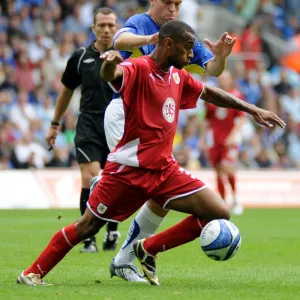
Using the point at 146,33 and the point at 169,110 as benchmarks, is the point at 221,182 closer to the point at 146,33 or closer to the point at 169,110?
the point at 146,33

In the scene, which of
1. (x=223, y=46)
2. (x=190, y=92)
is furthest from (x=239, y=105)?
(x=223, y=46)

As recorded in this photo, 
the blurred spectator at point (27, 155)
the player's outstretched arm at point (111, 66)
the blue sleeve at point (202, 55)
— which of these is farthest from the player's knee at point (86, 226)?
the blurred spectator at point (27, 155)

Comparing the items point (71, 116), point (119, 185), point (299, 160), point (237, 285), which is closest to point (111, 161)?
point (119, 185)

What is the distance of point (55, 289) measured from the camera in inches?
304

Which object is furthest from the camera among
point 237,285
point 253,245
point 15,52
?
point 15,52

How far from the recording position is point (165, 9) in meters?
9.05

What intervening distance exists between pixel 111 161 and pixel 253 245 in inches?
178

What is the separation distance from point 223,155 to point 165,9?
31.7 ft

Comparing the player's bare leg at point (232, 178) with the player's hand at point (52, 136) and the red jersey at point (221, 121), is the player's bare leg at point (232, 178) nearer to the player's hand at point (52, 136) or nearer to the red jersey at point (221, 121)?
the red jersey at point (221, 121)

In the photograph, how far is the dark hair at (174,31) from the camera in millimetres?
7643

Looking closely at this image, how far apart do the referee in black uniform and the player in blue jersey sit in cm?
164

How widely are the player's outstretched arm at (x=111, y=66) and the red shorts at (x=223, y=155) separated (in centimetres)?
1109

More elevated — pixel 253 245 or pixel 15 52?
pixel 253 245

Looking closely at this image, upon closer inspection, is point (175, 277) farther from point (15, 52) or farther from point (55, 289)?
point (15, 52)
